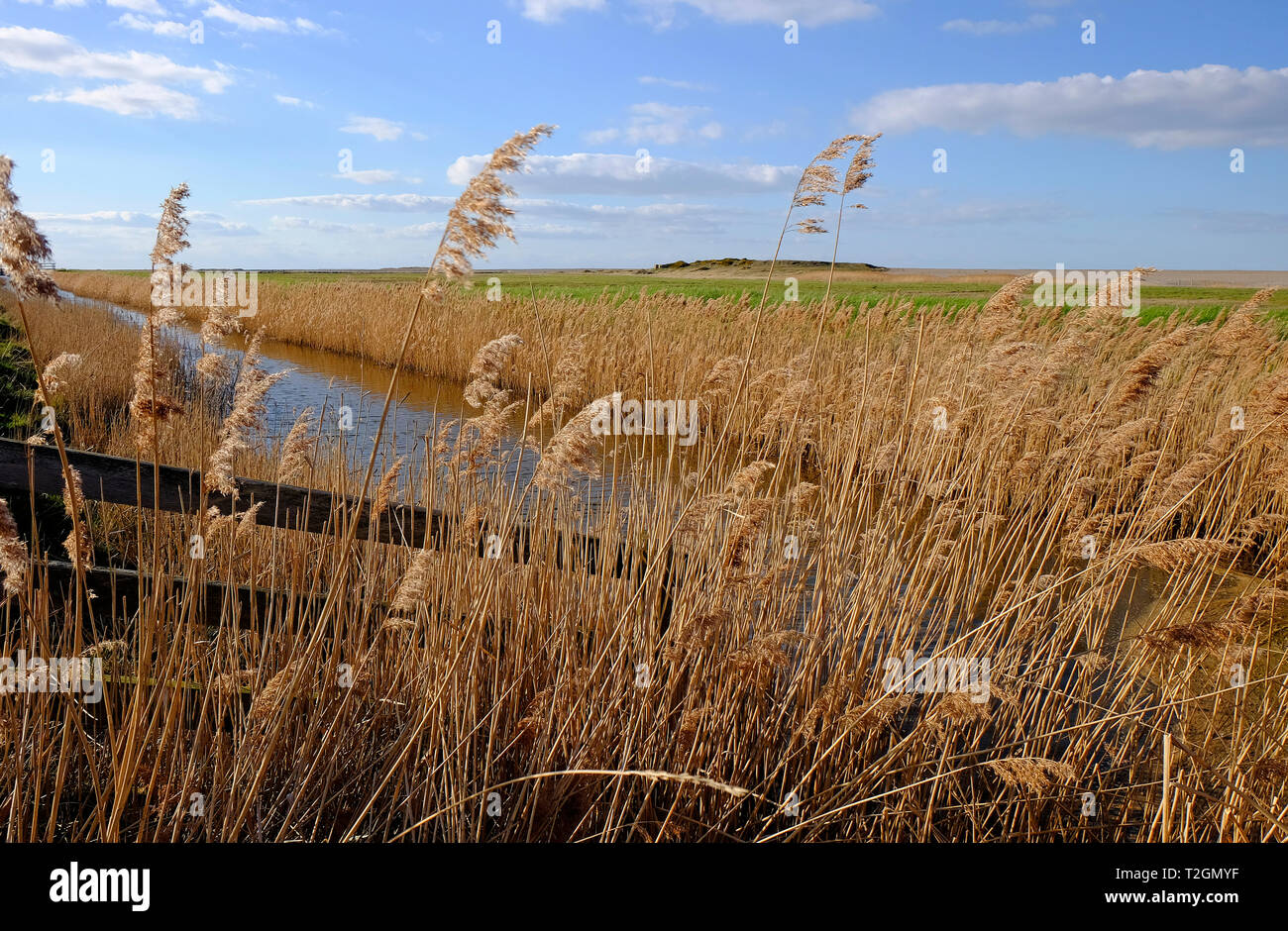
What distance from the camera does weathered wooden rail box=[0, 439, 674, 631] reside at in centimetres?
262

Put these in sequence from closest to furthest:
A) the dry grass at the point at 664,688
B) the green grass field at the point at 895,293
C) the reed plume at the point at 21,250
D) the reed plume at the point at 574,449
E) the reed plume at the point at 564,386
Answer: the reed plume at the point at 21,250 < the reed plume at the point at 574,449 < the dry grass at the point at 664,688 < the reed plume at the point at 564,386 < the green grass field at the point at 895,293

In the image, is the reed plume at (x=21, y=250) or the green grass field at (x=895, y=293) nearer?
the reed plume at (x=21, y=250)

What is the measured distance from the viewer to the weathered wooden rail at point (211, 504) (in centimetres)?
262

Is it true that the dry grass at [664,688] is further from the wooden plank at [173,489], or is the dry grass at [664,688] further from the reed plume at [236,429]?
the reed plume at [236,429]

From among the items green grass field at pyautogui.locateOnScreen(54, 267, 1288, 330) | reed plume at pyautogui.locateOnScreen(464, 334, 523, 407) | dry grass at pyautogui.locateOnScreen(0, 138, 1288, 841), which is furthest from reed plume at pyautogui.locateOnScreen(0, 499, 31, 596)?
green grass field at pyautogui.locateOnScreen(54, 267, 1288, 330)

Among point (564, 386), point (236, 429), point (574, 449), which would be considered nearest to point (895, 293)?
point (564, 386)

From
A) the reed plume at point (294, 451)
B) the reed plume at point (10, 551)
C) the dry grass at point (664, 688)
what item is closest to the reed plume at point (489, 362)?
the dry grass at point (664, 688)

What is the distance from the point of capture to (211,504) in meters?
2.93

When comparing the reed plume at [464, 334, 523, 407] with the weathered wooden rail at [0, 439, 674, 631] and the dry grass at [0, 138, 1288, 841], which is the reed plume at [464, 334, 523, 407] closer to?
the dry grass at [0, 138, 1288, 841]

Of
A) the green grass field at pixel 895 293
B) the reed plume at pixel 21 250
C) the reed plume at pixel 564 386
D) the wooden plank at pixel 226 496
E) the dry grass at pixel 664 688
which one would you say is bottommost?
the dry grass at pixel 664 688

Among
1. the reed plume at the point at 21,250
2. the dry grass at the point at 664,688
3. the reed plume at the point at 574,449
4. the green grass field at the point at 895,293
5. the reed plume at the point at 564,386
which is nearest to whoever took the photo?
the reed plume at the point at 21,250

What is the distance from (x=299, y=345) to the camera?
61.4 ft

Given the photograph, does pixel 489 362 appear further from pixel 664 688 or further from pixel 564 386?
pixel 664 688
